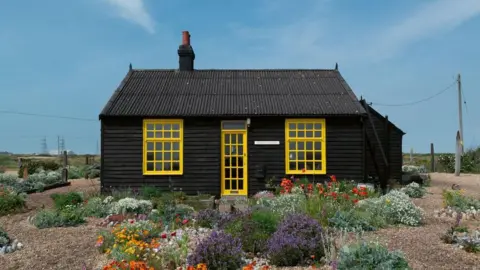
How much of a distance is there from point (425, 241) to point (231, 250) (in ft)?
11.6

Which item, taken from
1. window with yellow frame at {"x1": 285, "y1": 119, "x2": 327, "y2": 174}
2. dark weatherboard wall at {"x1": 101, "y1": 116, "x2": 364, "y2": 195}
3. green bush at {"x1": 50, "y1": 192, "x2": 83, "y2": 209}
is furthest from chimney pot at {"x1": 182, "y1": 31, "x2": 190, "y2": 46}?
green bush at {"x1": 50, "y1": 192, "x2": 83, "y2": 209}

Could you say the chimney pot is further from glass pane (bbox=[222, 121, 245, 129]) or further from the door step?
the door step

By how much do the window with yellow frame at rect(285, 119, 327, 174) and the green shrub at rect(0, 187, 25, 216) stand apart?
8010 millimetres

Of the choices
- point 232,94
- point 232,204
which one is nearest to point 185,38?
point 232,94

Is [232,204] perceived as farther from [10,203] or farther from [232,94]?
[10,203]

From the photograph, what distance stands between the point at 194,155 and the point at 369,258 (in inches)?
395

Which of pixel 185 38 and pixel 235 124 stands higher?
pixel 185 38

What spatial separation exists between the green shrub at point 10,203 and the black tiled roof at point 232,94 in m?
3.86

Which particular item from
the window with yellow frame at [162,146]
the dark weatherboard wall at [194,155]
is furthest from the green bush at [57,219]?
the window with yellow frame at [162,146]

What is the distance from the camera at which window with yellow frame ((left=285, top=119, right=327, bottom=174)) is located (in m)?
14.8

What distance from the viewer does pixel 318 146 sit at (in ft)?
48.8

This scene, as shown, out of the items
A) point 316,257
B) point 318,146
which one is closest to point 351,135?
point 318,146

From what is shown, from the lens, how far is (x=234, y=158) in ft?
49.0

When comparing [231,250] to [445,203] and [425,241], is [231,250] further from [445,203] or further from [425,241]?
[445,203]
